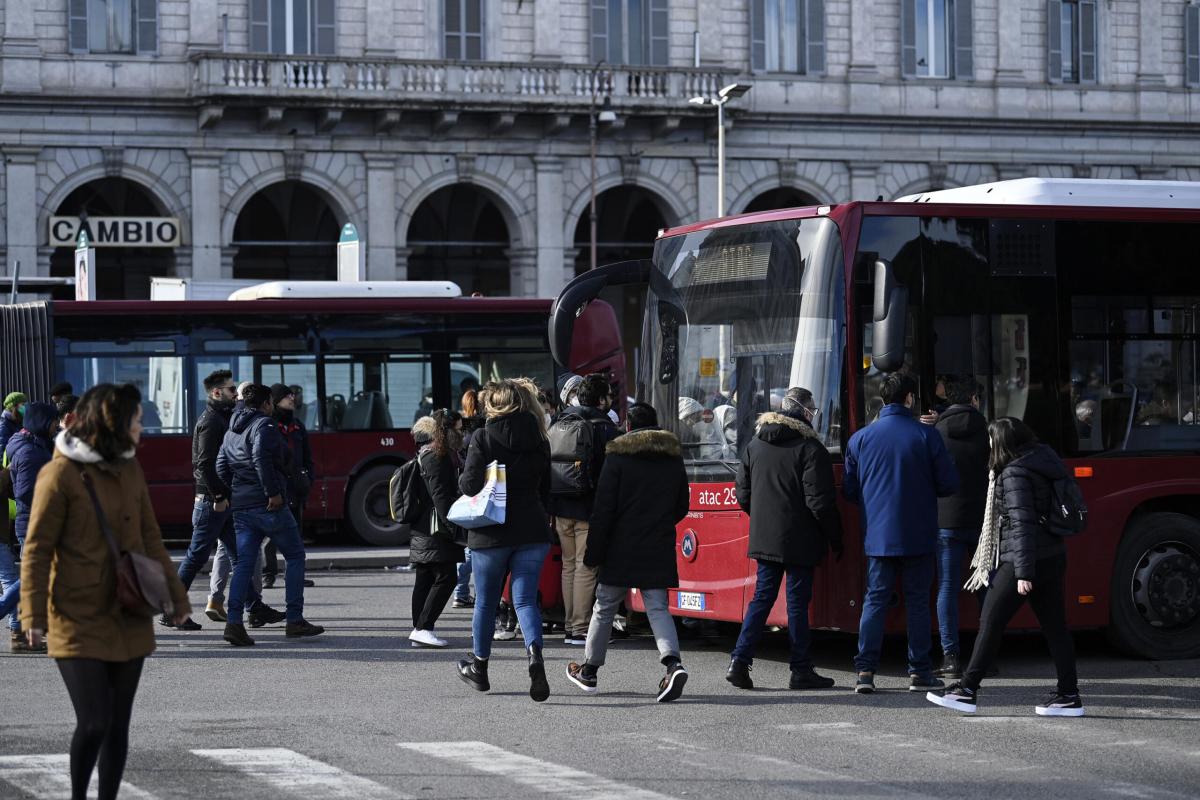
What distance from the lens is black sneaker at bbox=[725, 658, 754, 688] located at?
10.9m

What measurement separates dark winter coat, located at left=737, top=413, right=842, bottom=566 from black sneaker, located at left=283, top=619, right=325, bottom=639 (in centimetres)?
389

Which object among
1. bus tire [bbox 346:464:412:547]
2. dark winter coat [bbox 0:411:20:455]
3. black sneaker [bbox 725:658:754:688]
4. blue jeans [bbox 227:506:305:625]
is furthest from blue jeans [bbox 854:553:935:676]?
bus tire [bbox 346:464:412:547]

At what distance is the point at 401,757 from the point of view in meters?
8.70

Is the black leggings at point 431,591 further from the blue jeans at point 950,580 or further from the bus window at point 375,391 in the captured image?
the bus window at point 375,391

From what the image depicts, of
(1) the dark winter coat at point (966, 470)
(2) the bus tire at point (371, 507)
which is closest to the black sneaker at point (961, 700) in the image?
(1) the dark winter coat at point (966, 470)

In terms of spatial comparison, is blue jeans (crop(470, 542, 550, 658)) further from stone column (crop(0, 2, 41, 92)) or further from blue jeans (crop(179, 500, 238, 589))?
stone column (crop(0, 2, 41, 92))

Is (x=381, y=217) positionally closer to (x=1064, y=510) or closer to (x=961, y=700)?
(x=961, y=700)

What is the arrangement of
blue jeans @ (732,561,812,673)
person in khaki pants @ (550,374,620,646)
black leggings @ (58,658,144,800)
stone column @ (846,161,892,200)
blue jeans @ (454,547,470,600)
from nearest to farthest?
1. black leggings @ (58,658,144,800)
2. blue jeans @ (732,561,812,673)
3. person in khaki pants @ (550,374,620,646)
4. blue jeans @ (454,547,470,600)
5. stone column @ (846,161,892,200)

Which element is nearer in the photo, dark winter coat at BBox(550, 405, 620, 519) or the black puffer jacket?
the black puffer jacket

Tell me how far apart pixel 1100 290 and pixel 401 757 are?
5.58m

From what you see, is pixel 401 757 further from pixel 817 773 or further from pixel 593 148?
pixel 593 148

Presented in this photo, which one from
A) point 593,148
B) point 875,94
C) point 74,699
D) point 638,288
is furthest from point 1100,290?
point 638,288

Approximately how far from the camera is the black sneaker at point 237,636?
42.4 ft

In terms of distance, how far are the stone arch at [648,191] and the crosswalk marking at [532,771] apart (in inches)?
1157
